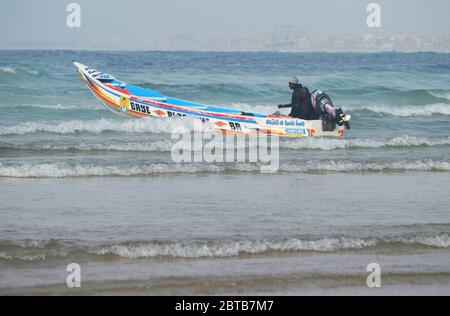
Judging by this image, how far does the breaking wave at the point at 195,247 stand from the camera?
8.89m

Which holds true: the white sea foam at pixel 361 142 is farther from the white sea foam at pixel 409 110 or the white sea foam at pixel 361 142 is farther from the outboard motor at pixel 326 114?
the white sea foam at pixel 409 110

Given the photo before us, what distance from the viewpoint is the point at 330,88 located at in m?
35.5

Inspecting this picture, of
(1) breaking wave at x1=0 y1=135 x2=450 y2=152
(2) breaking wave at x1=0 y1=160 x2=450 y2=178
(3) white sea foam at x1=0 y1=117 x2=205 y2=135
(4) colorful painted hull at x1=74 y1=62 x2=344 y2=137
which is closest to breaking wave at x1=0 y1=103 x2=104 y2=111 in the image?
(3) white sea foam at x1=0 y1=117 x2=205 y2=135

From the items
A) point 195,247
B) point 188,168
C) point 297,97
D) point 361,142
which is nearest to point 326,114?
point 297,97

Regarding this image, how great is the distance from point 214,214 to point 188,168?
12.9 ft

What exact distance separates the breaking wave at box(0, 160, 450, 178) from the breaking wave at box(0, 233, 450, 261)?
16.2ft

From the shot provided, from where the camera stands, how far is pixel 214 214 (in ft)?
35.7

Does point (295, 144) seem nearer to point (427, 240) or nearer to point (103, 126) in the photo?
point (103, 126)

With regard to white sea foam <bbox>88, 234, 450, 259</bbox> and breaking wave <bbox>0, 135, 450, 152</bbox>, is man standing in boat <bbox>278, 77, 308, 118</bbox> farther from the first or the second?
white sea foam <bbox>88, 234, 450, 259</bbox>

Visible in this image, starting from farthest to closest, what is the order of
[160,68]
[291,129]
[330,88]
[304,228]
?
[160,68] → [330,88] → [291,129] → [304,228]

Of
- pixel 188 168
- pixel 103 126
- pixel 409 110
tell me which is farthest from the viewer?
pixel 409 110
